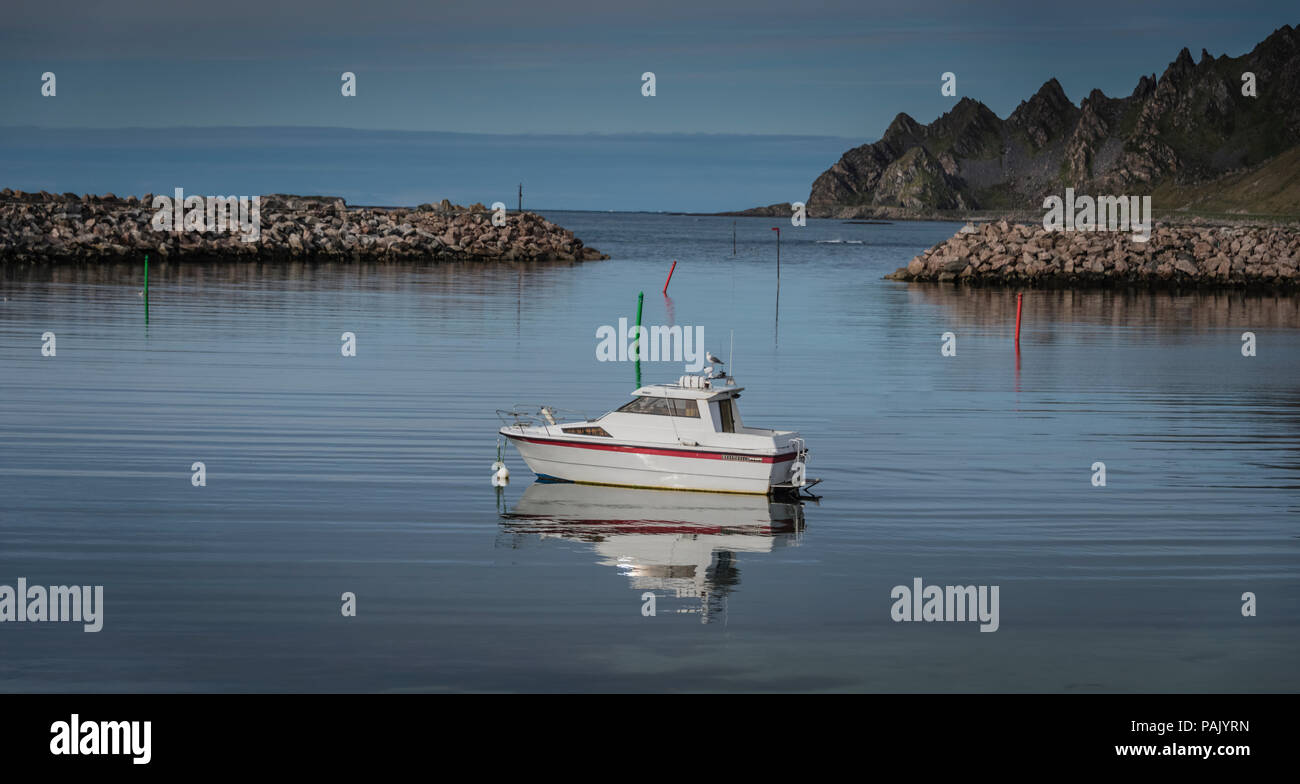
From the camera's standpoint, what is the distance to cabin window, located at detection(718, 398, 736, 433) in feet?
78.3

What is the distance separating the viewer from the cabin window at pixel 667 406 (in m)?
23.2

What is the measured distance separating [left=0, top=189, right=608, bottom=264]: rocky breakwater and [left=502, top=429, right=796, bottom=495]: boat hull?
7539cm

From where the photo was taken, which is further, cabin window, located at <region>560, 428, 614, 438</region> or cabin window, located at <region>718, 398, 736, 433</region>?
cabin window, located at <region>718, 398, 736, 433</region>

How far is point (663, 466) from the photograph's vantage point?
2330 centimetres

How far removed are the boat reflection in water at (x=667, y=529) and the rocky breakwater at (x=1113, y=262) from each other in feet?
231

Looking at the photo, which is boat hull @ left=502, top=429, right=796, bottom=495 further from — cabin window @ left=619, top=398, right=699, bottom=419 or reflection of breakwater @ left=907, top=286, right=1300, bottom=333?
reflection of breakwater @ left=907, top=286, right=1300, bottom=333

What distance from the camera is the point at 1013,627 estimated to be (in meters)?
16.4

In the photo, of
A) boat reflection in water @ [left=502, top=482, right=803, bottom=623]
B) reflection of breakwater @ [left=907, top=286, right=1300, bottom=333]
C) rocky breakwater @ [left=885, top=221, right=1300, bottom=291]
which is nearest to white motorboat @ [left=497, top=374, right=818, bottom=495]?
boat reflection in water @ [left=502, top=482, right=803, bottom=623]

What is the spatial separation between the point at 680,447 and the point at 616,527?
237cm

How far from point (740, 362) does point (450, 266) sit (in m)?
62.4

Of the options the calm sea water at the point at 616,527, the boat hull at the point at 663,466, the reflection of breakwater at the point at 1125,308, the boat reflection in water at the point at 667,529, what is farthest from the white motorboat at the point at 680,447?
the reflection of breakwater at the point at 1125,308

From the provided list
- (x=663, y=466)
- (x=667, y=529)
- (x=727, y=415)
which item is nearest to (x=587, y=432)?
(x=663, y=466)

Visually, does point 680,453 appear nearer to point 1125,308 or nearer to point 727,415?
point 727,415
